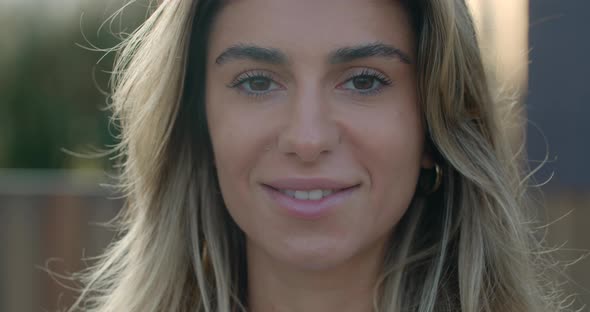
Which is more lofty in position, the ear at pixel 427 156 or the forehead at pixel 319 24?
the forehead at pixel 319 24

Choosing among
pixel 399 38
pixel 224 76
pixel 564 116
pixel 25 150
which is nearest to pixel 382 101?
pixel 399 38

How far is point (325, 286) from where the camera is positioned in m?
2.38

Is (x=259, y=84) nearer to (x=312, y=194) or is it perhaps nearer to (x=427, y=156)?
(x=312, y=194)

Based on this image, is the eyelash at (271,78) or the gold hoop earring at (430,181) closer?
the eyelash at (271,78)

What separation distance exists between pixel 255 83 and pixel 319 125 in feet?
0.76

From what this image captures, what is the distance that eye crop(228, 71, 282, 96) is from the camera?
226cm

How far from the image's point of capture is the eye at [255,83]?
2.26 meters

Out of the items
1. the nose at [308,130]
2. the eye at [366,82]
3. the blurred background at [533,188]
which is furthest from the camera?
the blurred background at [533,188]

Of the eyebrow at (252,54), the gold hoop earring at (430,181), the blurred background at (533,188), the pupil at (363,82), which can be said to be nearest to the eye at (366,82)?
the pupil at (363,82)

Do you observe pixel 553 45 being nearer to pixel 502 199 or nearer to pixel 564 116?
pixel 564 116

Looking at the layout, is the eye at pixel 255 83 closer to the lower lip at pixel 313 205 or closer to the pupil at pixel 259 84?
the pupil at pixel 259 84

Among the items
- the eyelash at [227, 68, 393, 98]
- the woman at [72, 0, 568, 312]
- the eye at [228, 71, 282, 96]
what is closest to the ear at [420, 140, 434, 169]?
the woman at [72, 0, 568, 312]

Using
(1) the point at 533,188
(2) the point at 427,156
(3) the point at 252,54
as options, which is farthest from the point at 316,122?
(1) the point at 533,188

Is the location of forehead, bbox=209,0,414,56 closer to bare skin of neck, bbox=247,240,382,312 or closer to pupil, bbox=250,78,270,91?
pupil, bbox=250,78,270,91
